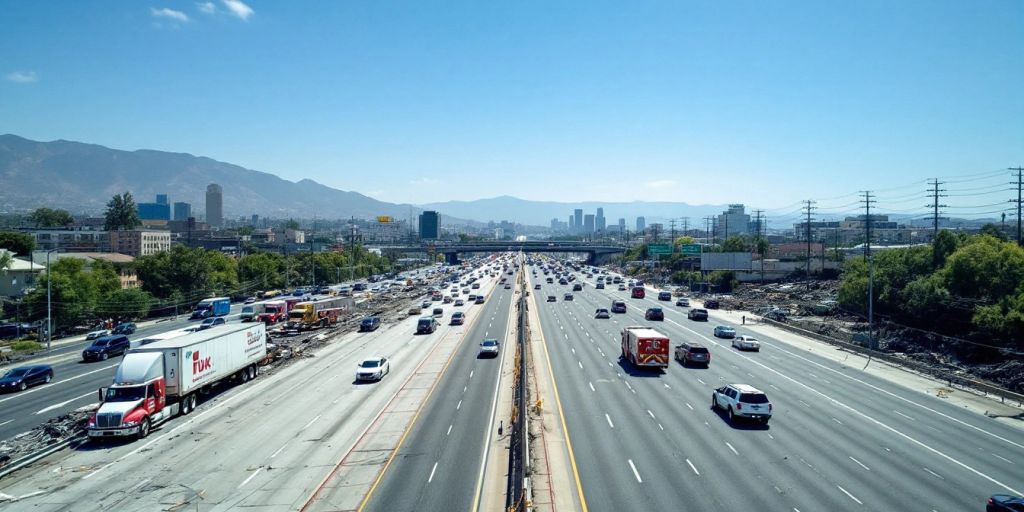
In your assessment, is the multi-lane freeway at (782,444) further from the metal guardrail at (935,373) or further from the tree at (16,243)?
the tree at (16,243)

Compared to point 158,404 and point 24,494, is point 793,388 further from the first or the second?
point 24,494

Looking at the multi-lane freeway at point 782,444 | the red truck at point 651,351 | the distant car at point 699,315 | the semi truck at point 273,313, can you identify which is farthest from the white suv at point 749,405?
the semi truck at point 273,313

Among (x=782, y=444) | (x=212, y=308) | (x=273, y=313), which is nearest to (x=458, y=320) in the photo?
(x=273, y=313)

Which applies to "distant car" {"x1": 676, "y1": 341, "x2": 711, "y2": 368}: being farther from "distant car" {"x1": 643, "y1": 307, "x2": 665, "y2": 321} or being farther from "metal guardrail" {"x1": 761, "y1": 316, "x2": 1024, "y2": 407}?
"distant car" {"x1": 643, "y1": 307, "x2": 665, "y2": 321}

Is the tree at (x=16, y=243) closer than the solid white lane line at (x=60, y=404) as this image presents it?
No

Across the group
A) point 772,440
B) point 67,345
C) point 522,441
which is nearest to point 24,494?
point 522,441

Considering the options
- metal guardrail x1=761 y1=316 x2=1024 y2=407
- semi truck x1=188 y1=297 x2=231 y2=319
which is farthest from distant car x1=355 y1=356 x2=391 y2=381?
semi truck x1=188 y1=297 x2=231 y2=319
